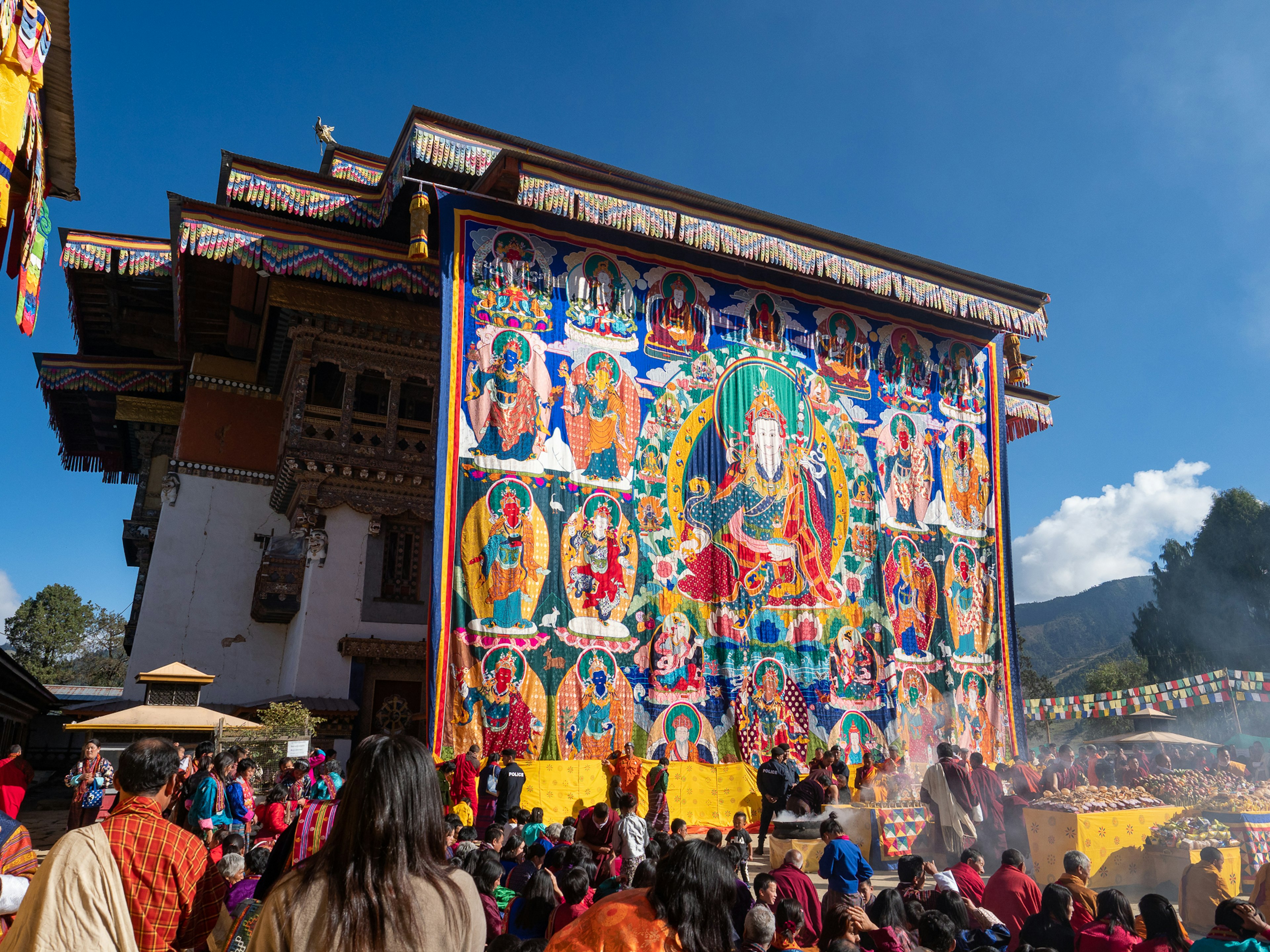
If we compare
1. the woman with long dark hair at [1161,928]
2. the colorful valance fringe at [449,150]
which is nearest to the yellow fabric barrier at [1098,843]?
the woman with long dark hair at [1161,928]

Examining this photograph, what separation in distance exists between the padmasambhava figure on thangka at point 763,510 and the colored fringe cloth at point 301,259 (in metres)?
4.76

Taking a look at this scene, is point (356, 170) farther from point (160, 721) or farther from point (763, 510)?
point (160, 721)

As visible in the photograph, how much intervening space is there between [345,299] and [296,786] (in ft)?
30.1

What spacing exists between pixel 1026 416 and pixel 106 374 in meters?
18.6

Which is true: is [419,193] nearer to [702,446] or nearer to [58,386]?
[702,446]

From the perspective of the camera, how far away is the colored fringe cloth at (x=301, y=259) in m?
11.5

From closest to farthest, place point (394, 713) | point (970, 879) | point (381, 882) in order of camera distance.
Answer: point (381, 882)
point (970, 879)
point (394, 713)

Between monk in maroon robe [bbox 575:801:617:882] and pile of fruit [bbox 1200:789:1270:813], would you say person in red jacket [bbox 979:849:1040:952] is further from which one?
pile of fruit [bbox 1200:789:1270:813]

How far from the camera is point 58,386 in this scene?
16.5 m

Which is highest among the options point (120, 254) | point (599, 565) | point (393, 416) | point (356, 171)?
point (356, 171)

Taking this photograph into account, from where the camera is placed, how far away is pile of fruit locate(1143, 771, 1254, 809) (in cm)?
830

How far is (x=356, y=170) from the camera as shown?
13992 millimetres

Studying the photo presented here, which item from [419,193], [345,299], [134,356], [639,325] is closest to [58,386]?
[134,356]

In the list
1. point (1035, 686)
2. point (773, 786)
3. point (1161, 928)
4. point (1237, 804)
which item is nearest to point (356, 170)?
point (773, 786)
